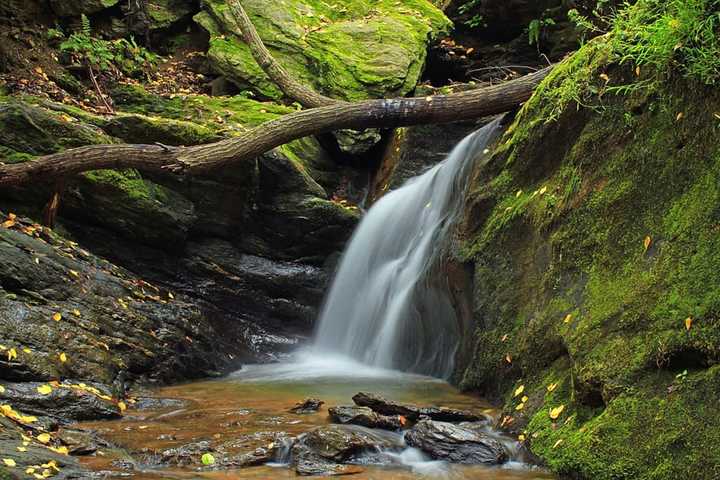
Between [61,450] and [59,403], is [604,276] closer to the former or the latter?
[61,450]

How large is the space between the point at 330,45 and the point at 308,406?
8594mm

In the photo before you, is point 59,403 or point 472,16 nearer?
point 59,403

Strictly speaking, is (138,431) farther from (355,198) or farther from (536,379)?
(355,198)

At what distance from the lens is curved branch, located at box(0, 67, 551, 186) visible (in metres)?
6.67

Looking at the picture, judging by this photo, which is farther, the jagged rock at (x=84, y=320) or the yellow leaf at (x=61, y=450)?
the jagged rock at (x=84, y=320)

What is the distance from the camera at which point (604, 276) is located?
394cm

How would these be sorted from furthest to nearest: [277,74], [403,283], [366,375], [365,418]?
[277,74]
[403,283]
[366,375]
[365,418]

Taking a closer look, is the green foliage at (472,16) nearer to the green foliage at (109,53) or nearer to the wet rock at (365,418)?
the green foliage at (109,53)

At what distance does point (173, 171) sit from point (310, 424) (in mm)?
3650

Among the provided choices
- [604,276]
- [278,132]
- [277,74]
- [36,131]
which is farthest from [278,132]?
[604,276]

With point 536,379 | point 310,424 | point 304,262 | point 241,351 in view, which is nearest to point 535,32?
point 304,262

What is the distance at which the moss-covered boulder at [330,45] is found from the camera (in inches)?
433

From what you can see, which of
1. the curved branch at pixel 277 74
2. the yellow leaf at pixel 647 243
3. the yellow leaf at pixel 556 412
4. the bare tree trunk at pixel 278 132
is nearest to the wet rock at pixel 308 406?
the yellow leaf at pixel 556 412

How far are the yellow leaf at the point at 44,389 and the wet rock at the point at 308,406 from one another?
175 cm
